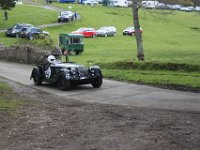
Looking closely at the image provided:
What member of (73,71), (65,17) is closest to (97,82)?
(73,71)

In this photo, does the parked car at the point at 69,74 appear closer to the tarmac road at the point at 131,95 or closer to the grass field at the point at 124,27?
the tarmac road at the point at 131,95

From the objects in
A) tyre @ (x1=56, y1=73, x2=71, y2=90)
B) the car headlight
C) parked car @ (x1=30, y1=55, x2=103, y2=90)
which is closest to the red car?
parked car @ (x1=30, y1=55, x2=103, y2=90)

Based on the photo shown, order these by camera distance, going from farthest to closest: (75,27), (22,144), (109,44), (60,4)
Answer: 1. (60,4)
2. (75,27)
3. (109,44)
4. (22,144)

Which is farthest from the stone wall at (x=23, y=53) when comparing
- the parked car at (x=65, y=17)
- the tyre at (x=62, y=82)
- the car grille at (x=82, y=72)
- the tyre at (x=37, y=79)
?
the parked car at (x=65, y=17)

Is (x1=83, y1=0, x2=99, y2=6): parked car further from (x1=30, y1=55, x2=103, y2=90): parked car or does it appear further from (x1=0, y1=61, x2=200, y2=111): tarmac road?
(x1=30, y1=55, x2=103, y2=90): parked car

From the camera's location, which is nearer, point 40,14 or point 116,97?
point 116,97

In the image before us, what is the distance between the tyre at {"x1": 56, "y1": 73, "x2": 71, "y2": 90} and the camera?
20453 millimetres

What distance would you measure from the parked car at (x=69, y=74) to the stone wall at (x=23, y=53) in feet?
31.1

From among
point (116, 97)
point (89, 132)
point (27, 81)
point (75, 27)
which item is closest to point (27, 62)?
point (27, 81)

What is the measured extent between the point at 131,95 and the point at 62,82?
3639 millimetres

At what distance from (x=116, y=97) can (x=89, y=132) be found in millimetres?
6914

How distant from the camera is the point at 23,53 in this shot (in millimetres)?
35031

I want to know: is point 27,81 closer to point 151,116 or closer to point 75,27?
point 151,116

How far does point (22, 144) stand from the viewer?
1013 centimetres
